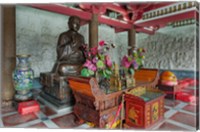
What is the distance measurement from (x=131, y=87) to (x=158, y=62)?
Answer: 227cm

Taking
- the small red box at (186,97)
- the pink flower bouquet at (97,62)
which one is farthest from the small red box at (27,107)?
the small red box at (186,97)

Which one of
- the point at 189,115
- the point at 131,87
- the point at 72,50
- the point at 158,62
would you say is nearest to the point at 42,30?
the point at 72,50

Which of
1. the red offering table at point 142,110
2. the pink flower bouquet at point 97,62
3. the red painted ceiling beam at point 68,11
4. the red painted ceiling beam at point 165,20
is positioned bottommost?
the red offering table at point 142,110

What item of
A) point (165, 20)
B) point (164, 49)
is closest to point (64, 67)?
point (165, 20)

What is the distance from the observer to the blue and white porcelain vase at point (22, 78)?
177 cm

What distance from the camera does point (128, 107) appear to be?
1287 mm

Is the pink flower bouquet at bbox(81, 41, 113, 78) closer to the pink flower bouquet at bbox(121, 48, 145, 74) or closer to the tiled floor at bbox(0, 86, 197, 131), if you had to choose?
the pink flower bouquet at bbox(121, 48, 145, 74)

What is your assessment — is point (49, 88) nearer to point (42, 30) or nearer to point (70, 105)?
point (70, 105)

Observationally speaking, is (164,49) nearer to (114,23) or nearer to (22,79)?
(114,23)

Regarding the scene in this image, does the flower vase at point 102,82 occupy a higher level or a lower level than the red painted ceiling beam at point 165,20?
lower

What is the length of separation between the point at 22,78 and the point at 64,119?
81cm

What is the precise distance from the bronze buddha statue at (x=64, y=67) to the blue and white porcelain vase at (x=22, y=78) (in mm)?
289

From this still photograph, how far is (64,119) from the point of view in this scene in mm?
1514

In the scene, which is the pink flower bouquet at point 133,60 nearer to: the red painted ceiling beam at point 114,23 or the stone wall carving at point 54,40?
the stone wall carving at point 54,40
